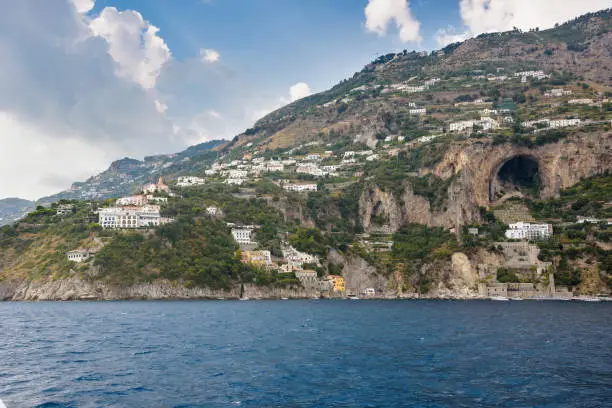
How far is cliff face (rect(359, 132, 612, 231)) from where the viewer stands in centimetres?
11719

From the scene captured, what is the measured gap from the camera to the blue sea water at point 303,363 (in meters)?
24.1

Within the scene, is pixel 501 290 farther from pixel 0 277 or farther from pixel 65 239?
pixel 0 277

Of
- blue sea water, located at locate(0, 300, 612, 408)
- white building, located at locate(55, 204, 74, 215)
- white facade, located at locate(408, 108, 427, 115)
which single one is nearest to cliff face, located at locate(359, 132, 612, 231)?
white facade, located at locate(408, 108, 427, 115)

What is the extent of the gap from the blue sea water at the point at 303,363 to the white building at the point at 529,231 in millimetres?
49216

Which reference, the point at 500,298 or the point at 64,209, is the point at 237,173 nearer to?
the point at 64,209

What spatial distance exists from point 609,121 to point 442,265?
170ft

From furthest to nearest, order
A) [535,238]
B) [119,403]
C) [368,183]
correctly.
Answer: [368,183] < [535,238] < [119,403]

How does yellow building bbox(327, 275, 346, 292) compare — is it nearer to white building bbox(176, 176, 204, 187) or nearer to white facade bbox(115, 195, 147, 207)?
white facade bbox(115, 195, 147, 207)

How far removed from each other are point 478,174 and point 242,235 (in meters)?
52.2

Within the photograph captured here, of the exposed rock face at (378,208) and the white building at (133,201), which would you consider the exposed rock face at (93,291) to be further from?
the exposed rock face at (378,208)

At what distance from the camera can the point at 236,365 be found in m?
31.4

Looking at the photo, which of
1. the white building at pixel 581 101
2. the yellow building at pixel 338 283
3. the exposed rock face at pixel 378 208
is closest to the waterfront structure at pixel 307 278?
the yellow building at pixel 338 283

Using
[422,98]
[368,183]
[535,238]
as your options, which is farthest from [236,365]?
[422,98]

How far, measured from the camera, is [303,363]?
32312mm
